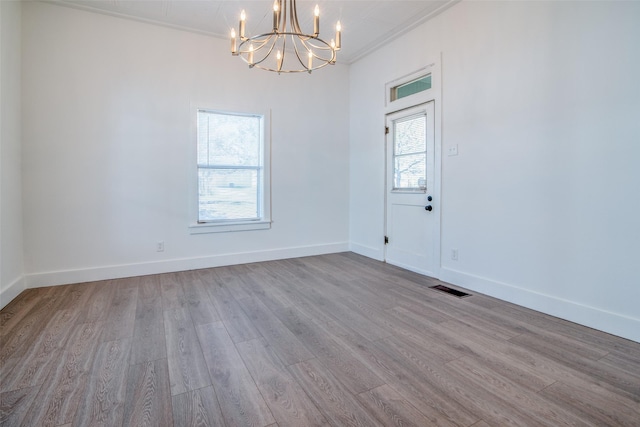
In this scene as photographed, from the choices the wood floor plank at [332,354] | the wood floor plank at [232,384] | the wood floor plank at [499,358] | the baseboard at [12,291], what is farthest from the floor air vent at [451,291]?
the baseboard at [12,291]

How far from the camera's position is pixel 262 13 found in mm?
3670

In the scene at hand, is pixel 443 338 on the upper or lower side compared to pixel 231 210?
lower

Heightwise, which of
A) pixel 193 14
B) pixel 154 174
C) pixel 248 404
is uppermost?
pixel 193 14

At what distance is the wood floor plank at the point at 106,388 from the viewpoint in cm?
149

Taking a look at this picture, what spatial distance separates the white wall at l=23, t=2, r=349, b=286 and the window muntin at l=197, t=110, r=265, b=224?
17cm

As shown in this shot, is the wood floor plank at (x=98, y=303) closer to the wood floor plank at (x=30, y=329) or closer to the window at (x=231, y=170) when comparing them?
the wood floor plank at (x=30, y=329)

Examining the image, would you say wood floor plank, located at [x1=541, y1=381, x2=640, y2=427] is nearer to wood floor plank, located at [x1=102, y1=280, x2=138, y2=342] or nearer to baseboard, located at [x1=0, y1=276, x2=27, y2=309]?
wood floor plank, located at [x1=102, y1=280, x2=138, y2=342]

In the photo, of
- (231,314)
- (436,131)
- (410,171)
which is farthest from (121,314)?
(436,131)

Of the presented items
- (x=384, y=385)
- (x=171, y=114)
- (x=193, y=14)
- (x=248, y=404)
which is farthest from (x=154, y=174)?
(x=384, y=385)

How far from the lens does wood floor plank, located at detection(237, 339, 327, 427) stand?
1504 millimetres

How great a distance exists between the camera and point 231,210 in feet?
14.7

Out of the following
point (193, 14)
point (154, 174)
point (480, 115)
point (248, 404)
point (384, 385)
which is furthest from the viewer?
point (154, 174)

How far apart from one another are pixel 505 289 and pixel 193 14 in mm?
4447

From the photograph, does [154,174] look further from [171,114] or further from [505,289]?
[505,289]
